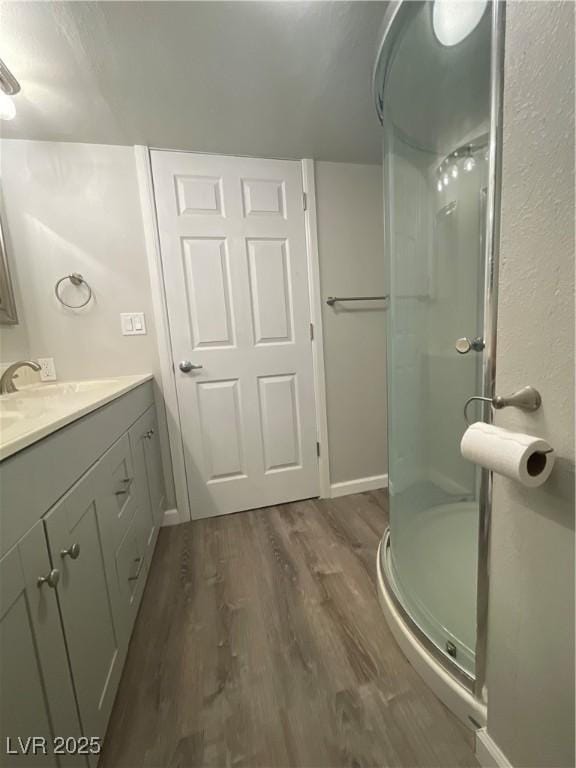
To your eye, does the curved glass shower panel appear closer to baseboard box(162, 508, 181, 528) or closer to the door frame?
the door frame

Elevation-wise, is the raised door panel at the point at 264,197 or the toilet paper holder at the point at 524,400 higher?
the raised door panel at the point at 264,197

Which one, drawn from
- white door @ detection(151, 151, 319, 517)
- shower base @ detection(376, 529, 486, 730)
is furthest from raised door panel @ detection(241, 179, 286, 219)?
shower base @ detection(376, 529, 486, 730)

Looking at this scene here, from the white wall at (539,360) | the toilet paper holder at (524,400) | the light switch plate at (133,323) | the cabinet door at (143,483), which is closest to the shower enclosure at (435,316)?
the white wall at (539,360)

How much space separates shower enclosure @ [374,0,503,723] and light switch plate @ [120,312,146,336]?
1.26m

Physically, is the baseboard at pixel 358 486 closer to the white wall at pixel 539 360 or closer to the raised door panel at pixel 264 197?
the white wall at pixel 539 360

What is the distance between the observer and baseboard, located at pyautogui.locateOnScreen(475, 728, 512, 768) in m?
0.73

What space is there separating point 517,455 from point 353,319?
154cm

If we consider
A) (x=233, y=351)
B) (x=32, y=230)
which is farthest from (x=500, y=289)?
(x=32, y=230)

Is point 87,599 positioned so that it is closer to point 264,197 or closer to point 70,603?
point 70,603

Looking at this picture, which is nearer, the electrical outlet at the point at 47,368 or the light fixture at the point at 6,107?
the light fixture at the point at 6,107

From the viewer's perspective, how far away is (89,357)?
1672 millimetres

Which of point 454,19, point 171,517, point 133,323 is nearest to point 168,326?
point 133,323

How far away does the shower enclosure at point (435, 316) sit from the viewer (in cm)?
93

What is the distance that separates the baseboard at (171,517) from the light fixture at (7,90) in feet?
6.13
